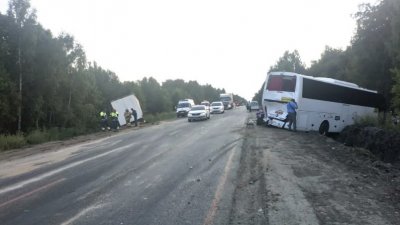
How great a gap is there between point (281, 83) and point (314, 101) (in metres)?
2.22

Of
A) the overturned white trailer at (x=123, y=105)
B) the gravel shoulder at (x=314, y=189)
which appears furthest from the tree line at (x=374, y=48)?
the gravel shoulder at (x=314, y=189)

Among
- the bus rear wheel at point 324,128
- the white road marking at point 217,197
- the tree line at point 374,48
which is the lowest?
the white road marking at point 217,197

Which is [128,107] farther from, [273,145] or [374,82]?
[273,145]

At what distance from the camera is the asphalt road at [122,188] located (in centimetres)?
777

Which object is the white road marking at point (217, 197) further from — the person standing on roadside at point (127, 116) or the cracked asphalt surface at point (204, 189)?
the person standing on roadside at point (127, 116)

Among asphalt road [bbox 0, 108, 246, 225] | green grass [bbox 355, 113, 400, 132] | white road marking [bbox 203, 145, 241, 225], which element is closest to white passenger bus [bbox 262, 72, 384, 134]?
green grass [bbox 355, 113, 400, 132]

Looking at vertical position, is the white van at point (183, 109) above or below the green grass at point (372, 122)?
below

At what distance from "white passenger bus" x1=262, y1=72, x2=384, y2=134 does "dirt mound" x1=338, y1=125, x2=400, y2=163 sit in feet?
5.38

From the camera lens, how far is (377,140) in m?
20.2

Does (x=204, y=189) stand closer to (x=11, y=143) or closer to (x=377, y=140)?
(x=377, y=140)

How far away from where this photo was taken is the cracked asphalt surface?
7695mm

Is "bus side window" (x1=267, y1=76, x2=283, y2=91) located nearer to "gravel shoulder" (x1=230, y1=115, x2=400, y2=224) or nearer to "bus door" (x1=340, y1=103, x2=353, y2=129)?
"bus door" (x1=340, y1=103, x2=353, y2=129)

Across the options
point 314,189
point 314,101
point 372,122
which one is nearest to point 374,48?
point 372,122

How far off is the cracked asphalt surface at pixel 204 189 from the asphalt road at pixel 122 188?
2cm
